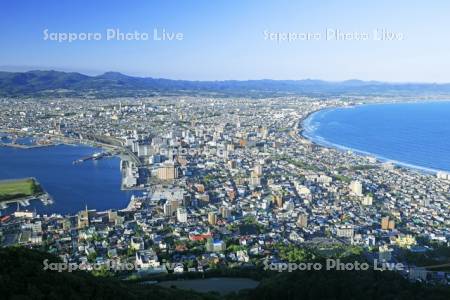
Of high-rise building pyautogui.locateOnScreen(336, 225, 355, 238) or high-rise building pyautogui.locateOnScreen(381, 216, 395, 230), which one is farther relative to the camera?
high-rise building pyautogui.locateOnScreen(381, 216, 395, 230)

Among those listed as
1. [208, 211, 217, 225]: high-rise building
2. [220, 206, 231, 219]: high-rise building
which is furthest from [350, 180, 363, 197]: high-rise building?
[208, 211, 217, 225]: high-rise building

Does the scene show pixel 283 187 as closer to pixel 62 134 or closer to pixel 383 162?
pixel 383 162

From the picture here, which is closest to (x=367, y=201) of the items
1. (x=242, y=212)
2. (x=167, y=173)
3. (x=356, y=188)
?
(x=356, y=188)

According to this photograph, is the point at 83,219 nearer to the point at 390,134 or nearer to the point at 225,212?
the point at 225,212

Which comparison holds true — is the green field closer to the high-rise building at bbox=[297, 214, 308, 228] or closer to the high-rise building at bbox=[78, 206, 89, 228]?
the high-rise building at bbox=[78, 206, 89, 228]

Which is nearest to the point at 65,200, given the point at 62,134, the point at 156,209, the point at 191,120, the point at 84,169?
the point at 156,209

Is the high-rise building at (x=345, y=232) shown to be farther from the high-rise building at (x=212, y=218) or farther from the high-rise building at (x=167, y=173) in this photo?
the high-rise building at (x=167, y=173)
